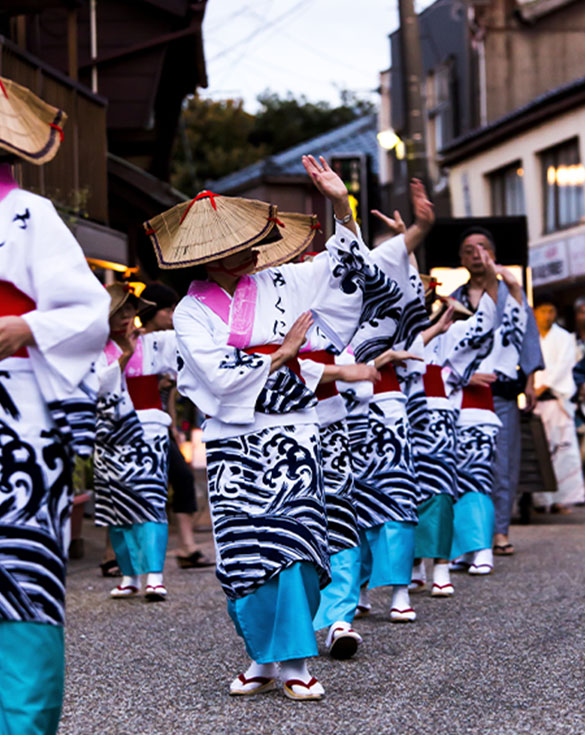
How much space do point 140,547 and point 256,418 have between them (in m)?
3.33

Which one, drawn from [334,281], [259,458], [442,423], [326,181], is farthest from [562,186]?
[259,458]

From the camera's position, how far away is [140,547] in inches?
319

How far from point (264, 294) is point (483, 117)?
2261 centimetres

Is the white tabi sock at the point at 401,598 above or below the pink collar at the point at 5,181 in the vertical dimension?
below

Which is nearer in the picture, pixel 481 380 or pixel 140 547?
pixel 140 547

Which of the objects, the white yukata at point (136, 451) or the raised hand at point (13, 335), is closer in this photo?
the raised hand at point (13, 335)

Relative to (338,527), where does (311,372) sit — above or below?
above

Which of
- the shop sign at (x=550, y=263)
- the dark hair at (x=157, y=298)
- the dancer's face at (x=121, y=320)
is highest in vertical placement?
the shop sign at (x=550, y=263)

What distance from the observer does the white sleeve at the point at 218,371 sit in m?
4.89

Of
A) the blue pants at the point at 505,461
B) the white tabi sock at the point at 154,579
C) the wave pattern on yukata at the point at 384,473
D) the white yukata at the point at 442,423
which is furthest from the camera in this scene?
the blue pants at the point at 505,461

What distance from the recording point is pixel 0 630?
318 cm

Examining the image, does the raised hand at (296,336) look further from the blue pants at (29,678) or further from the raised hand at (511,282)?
the raised hand at (511,282)

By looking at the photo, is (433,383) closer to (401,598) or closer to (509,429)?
(401,598)

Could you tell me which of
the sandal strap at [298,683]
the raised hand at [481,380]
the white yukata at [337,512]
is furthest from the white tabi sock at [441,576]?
the sandal strap at [298,683]
